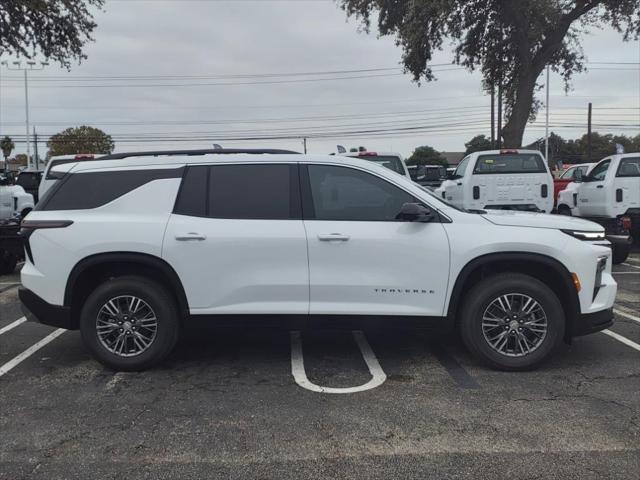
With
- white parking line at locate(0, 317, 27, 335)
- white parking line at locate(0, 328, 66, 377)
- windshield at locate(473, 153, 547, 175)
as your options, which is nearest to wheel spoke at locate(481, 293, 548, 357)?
white parking line at locate(0, 328, 66, 377)

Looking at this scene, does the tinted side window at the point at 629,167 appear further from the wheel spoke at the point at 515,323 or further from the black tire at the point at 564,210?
the wheel spoke at the point at 515,323

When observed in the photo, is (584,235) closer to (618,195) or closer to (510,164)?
(510,164)

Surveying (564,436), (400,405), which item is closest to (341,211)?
(400,405)

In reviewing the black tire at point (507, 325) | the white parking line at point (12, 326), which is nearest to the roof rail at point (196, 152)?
the black tire at point (507, 325)

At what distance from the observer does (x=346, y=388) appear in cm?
456

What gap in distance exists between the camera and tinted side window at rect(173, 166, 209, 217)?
4.90 metres

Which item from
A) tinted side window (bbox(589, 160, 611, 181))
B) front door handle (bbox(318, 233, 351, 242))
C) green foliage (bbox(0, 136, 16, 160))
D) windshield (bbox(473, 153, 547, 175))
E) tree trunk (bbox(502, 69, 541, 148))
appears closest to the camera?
front door handle (bbox(318, 233, 351, 242))

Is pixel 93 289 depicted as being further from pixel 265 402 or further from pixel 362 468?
pixel 362 468

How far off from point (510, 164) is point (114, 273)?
849cm

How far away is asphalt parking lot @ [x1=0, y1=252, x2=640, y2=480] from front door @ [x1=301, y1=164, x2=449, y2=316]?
0.63 meters

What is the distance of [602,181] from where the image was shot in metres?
11.6

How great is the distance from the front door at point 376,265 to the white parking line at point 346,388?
560 mm

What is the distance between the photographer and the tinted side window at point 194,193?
4898 mm

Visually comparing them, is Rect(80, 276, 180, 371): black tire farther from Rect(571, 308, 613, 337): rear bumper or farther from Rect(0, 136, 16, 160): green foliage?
Rect(0, 136, 16, 160): green foliage
